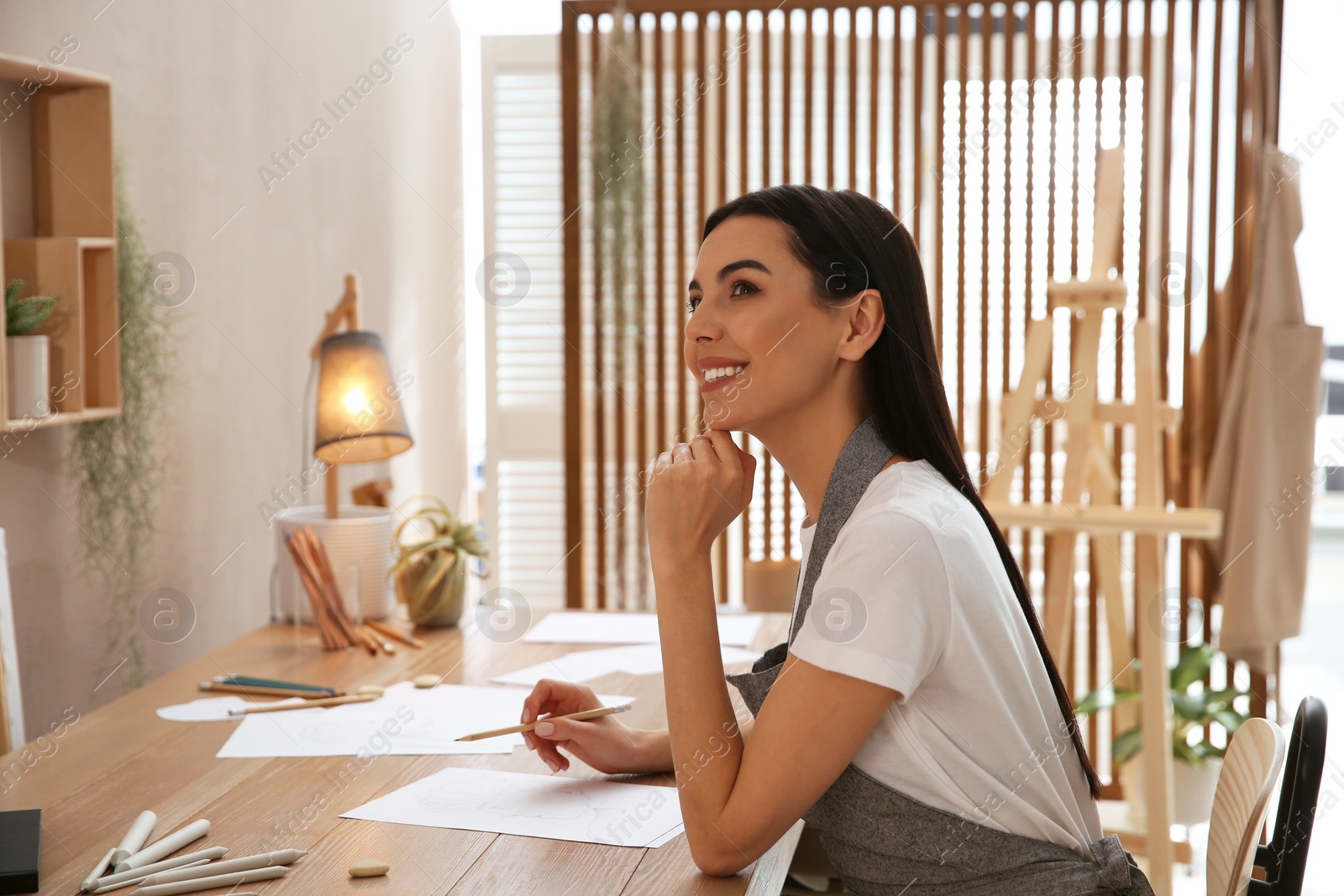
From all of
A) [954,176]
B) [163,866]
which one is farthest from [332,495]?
[954,176]

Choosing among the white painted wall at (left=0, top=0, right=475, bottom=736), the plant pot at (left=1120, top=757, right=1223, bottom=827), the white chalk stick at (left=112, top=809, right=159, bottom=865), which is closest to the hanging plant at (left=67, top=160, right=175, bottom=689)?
the white painted wall at (left=0, top=0, right=475, bottom=736)

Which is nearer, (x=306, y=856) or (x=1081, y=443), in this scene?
(x=306, y=856)

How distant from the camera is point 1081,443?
2578mm

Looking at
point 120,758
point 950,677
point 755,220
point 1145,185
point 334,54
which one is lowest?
point 120,758

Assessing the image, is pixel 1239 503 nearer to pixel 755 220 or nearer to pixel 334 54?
pixel 755 220

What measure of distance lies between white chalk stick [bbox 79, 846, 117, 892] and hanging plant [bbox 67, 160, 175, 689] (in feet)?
3.35

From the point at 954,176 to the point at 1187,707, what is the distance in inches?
64.6

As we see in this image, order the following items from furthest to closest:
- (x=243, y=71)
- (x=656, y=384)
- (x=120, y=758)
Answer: (x=656, y=384)
(x=243, y=71)
(x=120, y=758)

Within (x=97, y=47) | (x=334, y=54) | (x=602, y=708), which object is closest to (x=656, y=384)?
(x=334, y=54)

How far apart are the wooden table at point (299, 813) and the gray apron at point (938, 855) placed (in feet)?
0.34

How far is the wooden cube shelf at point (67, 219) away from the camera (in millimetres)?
1811

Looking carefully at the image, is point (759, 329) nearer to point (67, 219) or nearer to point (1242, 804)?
point (1242, 804)

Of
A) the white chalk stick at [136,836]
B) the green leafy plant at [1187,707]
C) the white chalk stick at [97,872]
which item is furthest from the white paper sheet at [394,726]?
the green leafy plant at [1187,707]

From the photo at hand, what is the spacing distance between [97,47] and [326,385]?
692 mm
